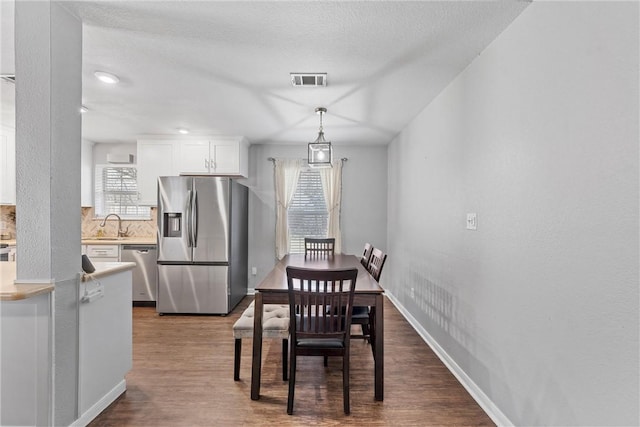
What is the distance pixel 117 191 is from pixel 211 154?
5.68 feet

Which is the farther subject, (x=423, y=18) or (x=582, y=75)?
(x=423, y=18)

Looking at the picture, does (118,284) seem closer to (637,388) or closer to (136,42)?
(136,42)

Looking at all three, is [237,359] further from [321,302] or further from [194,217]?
[194,217]

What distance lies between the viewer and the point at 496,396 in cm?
199

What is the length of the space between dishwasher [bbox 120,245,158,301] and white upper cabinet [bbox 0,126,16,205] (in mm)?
1512

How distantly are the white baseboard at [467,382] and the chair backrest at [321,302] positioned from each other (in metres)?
1.01

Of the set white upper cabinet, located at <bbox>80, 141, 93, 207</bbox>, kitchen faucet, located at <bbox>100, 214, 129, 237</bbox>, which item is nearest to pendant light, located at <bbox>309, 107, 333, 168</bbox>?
kitchen faucet, located at <bbox>100, 214, 129, 237</bbox>

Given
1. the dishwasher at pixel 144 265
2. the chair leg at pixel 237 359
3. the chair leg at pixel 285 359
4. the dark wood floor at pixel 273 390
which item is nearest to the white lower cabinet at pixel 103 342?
the dark wood floor at pixel 273 390

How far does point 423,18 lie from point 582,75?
0.89 m

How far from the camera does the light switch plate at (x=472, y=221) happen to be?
90.0 inches

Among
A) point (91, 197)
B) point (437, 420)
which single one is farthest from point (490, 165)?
point (91, 197)

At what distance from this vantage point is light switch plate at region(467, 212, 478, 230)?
229cm

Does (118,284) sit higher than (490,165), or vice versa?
(490,165)

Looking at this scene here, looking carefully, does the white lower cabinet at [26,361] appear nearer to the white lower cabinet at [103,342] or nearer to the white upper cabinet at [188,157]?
the white lower cabinet at [103,342]
